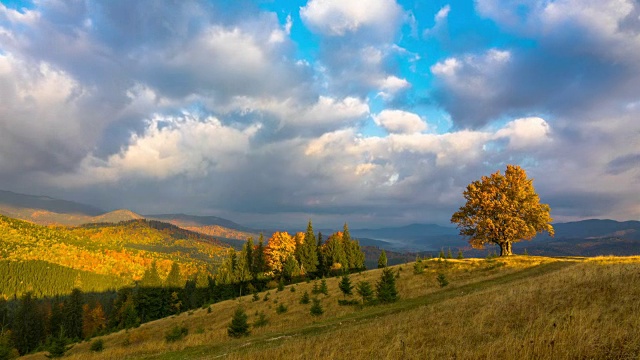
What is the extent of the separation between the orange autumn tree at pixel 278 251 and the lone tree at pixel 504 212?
4570 cm

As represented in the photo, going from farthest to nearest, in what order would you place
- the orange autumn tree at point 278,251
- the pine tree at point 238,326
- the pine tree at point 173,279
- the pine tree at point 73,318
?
the pine tree at point 73,318, the pine tree at point 173,279, the orange autumn tree at point 278,251, the pine tree at point 238,326

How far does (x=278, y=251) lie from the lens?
81.8 m

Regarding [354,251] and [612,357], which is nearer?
[612,357]

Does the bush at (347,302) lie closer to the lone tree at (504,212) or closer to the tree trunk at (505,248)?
the lone tree at (504,212)

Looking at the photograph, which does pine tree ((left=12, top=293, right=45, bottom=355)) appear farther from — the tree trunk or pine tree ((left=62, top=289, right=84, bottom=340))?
the tree trunk

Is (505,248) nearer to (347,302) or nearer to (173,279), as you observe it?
(347,302)

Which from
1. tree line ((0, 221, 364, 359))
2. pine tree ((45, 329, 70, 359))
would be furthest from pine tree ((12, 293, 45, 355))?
pine tree ((45, 329, 70, 359))

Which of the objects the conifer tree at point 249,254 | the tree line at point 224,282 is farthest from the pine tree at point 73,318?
the conifer tree at point 249,254

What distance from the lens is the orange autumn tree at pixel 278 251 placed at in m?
81.4

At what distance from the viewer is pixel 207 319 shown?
43969mm

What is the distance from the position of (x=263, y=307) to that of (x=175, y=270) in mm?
72807

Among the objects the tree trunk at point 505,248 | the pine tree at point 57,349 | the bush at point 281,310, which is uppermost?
the tree trunk at point 505,248

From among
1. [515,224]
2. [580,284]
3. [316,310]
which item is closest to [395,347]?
[580,284]

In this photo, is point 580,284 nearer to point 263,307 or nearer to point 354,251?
point 263,307
